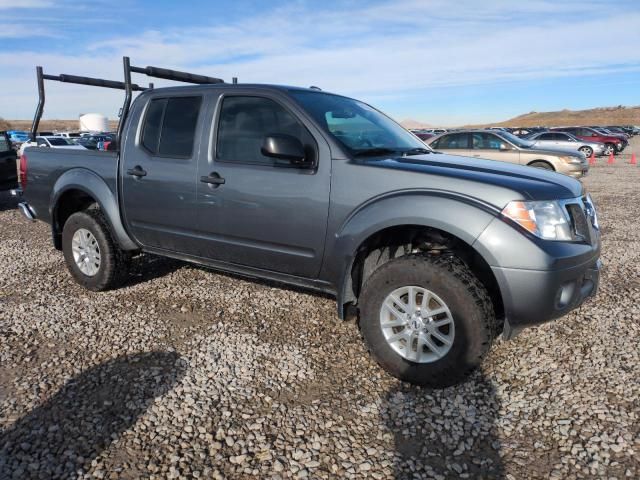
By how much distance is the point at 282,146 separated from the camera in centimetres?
325

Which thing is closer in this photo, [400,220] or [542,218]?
[542,218]

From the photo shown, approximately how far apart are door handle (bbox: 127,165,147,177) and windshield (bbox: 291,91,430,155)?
1.45 m

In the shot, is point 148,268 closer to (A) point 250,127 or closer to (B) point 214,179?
(B) point 214,179

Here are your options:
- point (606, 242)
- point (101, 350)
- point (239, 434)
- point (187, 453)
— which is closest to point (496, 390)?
point (239, 434)

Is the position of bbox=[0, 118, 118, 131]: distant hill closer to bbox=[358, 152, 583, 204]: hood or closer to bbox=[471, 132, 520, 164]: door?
bbox=[471, 132, 520, 164]: door

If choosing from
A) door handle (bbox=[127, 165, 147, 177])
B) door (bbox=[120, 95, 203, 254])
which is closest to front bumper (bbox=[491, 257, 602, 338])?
door (bbox=[120, 95, 203, 254])

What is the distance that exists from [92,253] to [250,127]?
214 centimetres

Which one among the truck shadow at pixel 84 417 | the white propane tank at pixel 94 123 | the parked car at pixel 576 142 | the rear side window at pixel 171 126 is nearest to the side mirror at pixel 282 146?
the rear side window at pixel 171 126

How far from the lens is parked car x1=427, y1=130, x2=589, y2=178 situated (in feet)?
42.0

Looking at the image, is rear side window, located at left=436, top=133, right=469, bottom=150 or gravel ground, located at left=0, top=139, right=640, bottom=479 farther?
rear side window, located at left=436, top=133, right=469, bottom=150

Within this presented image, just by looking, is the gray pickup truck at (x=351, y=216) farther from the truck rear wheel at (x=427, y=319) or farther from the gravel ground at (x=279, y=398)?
the gravel ground at (x=279, y=398)

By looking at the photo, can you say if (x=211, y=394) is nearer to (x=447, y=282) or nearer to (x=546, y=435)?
(x=447, y=282)

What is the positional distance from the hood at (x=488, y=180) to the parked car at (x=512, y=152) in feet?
31.6

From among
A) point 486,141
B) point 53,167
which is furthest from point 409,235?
point 486,141
